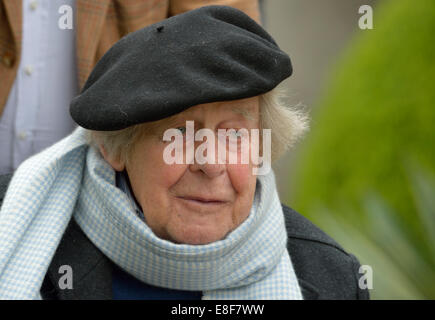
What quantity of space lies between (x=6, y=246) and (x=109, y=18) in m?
1.04

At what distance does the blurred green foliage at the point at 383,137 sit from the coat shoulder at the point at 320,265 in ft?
3.54

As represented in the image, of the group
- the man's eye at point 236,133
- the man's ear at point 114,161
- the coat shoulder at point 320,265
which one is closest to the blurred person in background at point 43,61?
the man's ear at point 114,161

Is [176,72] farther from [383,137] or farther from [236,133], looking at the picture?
[383,137]

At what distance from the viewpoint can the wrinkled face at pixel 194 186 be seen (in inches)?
84.7

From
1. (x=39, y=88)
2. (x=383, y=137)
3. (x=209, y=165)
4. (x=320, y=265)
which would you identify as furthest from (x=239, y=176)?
(x=383, y=137)

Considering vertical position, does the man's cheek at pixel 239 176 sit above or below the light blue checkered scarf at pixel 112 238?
above

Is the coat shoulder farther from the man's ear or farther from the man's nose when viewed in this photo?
the man's ear

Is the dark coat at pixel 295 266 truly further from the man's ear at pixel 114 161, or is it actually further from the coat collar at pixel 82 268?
the man's ear at pixel 114 161

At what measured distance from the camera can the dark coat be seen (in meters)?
2.21

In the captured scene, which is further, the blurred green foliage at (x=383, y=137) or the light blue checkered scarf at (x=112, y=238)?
the blurred green foliage at (x=383, y=137)

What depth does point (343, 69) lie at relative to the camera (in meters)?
4.48

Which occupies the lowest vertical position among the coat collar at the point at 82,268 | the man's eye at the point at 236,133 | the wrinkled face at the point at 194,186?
the coat collar at the point at 82,268

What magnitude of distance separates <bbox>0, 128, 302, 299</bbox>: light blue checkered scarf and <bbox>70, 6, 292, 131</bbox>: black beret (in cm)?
25
